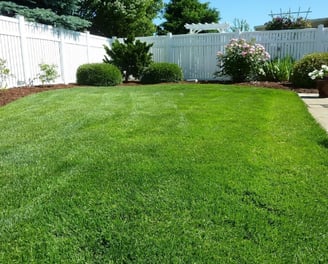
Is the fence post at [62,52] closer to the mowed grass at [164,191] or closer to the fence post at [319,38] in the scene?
the mowed grass at [164,191]

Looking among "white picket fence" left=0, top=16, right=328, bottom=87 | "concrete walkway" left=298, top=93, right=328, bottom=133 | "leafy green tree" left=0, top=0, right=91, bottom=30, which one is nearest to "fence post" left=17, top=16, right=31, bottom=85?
"white picket fence" left=0, top=16, right=328, bottom=87

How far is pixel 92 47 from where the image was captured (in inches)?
469

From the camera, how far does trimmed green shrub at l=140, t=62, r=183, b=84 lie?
1071 cm

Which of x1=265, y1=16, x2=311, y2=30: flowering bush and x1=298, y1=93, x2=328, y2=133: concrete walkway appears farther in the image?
x1=265, y1=16, x2=311, y2=30: flowering bush

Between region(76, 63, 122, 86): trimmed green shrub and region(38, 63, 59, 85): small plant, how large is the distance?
94cm

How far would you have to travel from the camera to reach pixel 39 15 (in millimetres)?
10359

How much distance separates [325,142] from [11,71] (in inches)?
292

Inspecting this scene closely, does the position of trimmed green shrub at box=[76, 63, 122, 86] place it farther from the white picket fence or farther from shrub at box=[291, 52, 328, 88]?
shrub at box=[291, 52, 328, 88]

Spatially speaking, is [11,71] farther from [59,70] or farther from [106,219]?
[106,219]

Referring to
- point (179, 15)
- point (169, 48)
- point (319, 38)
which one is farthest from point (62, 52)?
point (179, 15)

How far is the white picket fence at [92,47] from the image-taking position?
26.5 feet

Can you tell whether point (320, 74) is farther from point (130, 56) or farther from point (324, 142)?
point (130, 56)

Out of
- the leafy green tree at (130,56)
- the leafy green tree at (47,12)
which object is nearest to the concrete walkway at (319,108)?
the leafy green tree at (130,56)

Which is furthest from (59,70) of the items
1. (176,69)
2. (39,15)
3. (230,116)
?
(230,116)
